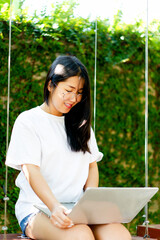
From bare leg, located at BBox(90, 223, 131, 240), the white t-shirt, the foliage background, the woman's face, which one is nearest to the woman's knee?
bare leg, located at BBox(90, 223, 131, 240)

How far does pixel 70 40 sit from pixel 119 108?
0.84m

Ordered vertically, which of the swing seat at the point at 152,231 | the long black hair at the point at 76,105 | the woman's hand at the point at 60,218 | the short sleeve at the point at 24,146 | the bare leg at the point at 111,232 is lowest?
the swing seat at the point at 152,231

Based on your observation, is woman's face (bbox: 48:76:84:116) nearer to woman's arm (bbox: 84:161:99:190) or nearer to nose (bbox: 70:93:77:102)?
nose (bbox: 70:93:77:102)

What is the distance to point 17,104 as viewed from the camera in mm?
3637

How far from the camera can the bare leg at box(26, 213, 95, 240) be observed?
1606 mm

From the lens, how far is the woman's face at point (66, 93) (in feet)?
6.31

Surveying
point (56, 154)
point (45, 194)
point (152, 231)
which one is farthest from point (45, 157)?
point (152, 231)

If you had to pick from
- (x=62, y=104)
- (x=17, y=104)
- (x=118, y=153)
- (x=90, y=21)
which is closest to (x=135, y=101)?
(x=118, y=153)

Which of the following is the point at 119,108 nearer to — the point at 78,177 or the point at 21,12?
the point at 21,12

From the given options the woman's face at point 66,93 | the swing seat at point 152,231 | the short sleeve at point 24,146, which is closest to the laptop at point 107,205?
the short sleeve at point 24,146

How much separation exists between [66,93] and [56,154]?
29 cm

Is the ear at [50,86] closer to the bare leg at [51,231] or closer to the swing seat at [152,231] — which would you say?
the bare leg at [51,231]

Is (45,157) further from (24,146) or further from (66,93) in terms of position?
(66,93)

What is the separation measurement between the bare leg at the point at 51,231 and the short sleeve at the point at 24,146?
0.25 meters
